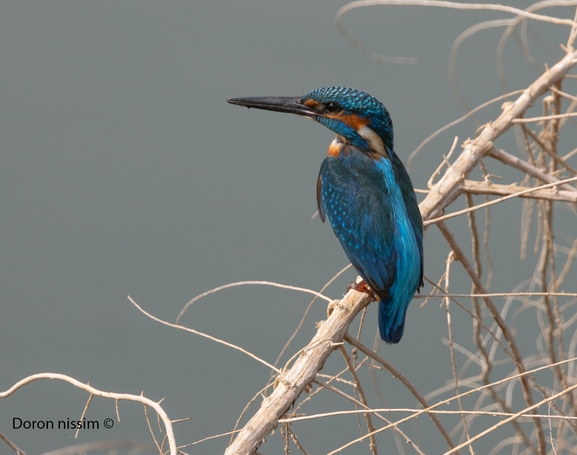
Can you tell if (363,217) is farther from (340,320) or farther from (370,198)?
(340,320)

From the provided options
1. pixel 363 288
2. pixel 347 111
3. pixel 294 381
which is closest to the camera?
pixel 294 381

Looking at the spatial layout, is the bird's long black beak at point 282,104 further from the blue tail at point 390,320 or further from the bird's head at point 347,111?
the blue tail at point 390,320

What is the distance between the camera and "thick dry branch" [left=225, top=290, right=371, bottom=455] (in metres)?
1.21

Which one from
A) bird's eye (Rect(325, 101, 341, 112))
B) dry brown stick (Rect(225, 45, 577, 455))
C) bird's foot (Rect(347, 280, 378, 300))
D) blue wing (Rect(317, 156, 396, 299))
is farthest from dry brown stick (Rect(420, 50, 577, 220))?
bird's eye (Rect(325, 101, 341, 112))

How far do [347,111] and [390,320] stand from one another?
617 millimetres

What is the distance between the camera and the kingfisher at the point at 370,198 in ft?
6.10

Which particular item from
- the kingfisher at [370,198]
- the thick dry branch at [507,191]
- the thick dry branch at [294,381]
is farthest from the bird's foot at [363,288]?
the thick dry branch at [507,191]

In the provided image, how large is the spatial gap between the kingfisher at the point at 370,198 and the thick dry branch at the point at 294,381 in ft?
0.84

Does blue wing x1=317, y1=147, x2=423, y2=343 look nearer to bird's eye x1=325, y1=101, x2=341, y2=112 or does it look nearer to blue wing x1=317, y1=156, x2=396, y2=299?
blue wing x1=317, y1=156, x2=396, y2=299

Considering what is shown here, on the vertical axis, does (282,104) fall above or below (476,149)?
above

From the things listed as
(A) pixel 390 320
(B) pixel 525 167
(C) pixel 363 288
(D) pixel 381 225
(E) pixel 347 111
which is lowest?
(A) pixel 390 320

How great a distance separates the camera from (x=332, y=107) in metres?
2.05

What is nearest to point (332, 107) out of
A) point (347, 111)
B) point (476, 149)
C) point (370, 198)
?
point (347, 111)

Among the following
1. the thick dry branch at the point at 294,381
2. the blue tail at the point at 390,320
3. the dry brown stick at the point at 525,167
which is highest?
the dry brown stick at the point at 525,167
